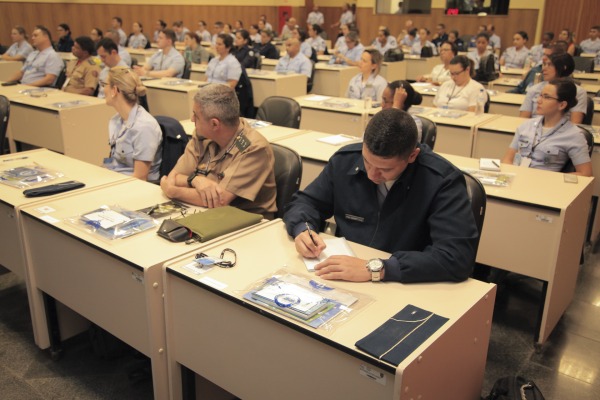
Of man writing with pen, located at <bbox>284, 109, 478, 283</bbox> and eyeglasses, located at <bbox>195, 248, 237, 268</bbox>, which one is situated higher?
man writing with pen, located at <bbox>284, 109, 478, 283</bbox>

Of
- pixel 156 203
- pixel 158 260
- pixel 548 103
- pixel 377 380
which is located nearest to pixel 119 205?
pixel 156 203

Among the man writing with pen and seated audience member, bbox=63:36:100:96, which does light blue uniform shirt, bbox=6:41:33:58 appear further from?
the man writing with pen

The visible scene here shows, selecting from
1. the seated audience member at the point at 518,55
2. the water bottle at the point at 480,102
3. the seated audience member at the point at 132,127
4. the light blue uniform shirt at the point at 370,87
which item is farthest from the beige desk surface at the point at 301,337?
the seated audience member at the point at 518,55

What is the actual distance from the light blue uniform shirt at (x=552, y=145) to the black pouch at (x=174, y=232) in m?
2.44

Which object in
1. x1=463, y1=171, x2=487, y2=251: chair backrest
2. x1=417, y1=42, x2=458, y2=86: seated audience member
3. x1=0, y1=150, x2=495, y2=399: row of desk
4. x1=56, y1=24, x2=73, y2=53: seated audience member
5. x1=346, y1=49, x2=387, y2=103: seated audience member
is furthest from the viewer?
x1=56, y1=24, x2=73, y2=53: seated audience member

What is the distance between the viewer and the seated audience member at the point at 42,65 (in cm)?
646

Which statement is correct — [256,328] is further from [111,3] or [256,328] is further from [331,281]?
[111,3]

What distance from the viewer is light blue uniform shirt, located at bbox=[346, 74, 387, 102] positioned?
574 cm

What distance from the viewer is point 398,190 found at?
201cm

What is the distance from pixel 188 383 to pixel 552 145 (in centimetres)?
267

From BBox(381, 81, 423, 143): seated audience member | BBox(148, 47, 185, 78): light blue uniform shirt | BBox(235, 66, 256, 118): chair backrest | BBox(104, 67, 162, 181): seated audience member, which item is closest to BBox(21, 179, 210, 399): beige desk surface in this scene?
BBox(104, 67, 162, 181): seated audience member

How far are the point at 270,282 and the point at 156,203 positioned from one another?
1.00m

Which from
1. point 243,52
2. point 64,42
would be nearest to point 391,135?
point 243,52

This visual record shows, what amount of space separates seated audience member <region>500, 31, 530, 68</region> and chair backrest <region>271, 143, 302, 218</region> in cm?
877
